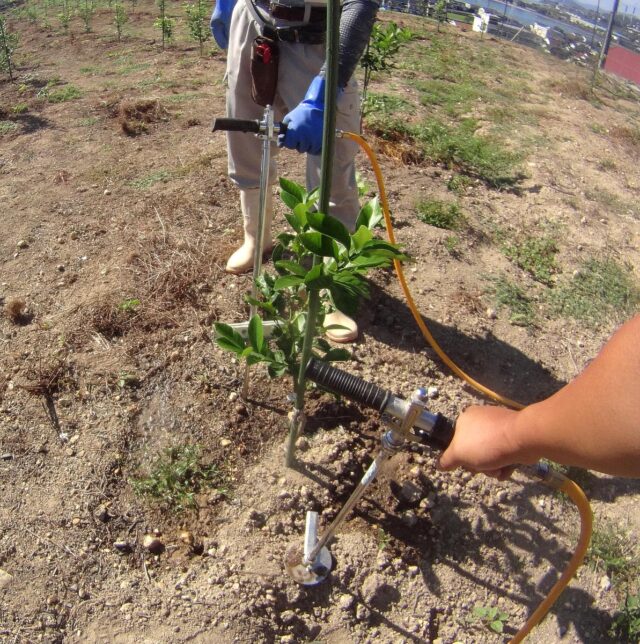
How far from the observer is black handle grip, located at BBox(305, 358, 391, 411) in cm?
144

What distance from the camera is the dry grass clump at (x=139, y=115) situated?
15.2 ft

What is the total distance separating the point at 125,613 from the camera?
189cm

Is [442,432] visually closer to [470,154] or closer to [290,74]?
[290,74]

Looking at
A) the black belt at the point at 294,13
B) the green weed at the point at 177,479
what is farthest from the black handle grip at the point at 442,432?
the black belt at the point at 294,13

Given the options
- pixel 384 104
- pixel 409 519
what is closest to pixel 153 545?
pixel 409 519

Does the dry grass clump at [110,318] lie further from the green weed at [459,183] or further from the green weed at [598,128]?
the green weed at [598,128]

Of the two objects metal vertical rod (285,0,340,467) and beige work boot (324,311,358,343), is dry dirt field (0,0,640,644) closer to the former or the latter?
beige work boot (324,311,358,343)

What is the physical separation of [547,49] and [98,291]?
416 inches

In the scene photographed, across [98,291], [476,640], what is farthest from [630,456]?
[98,291]

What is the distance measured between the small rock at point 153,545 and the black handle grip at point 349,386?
98 cm

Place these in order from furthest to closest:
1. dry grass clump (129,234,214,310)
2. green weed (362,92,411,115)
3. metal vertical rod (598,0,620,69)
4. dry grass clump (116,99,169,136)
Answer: metal vertical rod (598,0,620,69) < green weed (362,92,411,115) < dry grass clump (116,99,169,136) < dry grass clump (129,234,214,310)

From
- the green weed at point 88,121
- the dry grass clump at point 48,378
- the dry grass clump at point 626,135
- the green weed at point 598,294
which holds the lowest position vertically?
the dry grass clump at point 48,378

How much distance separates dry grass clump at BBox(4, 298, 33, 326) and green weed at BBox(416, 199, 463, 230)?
2365 millimetres

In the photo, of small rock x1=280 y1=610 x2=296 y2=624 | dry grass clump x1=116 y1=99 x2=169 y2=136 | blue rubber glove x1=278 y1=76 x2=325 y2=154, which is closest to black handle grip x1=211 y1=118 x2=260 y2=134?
blue rubber glove x1=278 y1=76 x2=325 y2=154
